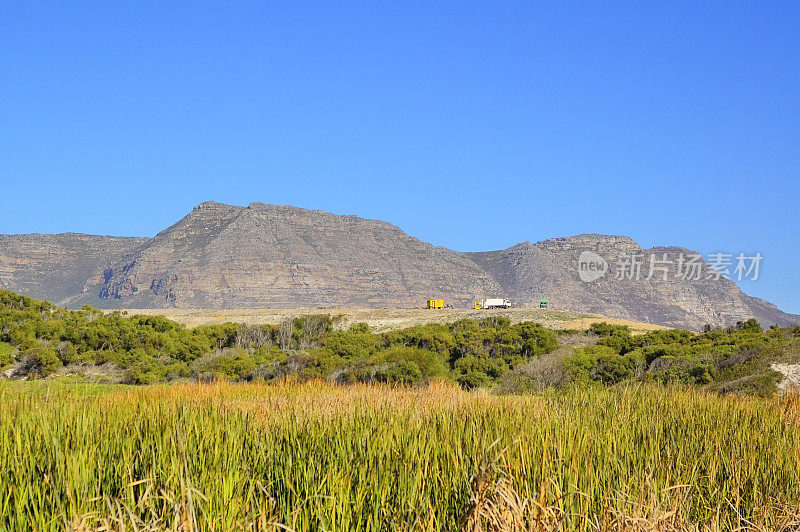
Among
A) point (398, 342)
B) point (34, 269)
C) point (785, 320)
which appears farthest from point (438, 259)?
point (398, 342)

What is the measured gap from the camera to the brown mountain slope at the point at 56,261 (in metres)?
146

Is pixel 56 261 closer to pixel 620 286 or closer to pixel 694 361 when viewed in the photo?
pixel 620 286

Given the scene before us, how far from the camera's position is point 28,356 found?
2766 centimetres

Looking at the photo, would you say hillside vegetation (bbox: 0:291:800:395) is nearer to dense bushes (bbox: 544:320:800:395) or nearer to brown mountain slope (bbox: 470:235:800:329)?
dense bushes (bbox: 544:320:800:395)

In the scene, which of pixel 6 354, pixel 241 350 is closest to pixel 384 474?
pixel 241 350

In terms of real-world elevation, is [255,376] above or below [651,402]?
below

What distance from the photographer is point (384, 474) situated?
531 centimetres

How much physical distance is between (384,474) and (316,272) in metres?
160

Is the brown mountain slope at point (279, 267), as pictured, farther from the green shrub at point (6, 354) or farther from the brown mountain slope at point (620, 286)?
the green shrub at point (6, 354)

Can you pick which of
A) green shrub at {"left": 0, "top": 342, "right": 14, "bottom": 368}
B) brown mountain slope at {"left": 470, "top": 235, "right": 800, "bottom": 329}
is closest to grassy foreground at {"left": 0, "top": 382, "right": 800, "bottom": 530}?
green shrub at {"left": 0, "top": 342, "right": 14, "bottom": 368}

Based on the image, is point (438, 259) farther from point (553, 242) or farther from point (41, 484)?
point (41, 484)

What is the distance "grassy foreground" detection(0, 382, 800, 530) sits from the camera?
14.7 feet

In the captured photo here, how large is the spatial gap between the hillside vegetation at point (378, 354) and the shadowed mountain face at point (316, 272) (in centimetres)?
11494

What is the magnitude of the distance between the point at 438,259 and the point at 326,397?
162 m
